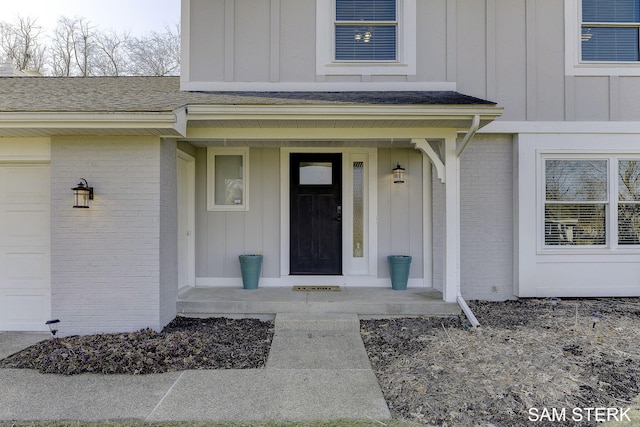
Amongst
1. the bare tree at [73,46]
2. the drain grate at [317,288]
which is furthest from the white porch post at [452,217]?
the bare tree at [73,46]

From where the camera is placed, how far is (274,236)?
242 inches

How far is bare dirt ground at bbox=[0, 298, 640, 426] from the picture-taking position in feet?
9.64

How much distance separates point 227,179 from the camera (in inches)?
245

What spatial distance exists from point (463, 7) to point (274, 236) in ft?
14.6

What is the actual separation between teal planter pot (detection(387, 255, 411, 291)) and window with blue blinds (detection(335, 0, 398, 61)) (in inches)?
118

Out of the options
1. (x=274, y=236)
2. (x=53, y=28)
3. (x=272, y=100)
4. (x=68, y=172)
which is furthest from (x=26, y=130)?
(x=53, y=28)

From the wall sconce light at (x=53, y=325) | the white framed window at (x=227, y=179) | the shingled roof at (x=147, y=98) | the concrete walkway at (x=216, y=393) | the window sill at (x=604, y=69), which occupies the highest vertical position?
the window sill at (x=604, y=69)

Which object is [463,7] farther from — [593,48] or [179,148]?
[179,148]

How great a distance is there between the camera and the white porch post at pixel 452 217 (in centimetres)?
511

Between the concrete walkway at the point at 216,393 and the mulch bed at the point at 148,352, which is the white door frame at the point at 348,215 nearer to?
the mulch bed at the point at 148,352

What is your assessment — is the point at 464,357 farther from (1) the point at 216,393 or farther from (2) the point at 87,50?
(2) the point at 87,50

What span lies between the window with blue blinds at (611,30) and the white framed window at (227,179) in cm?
547

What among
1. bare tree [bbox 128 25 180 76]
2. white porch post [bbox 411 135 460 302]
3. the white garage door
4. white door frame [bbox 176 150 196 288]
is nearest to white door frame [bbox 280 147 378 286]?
white porch post [bbox 411 135 460 302]

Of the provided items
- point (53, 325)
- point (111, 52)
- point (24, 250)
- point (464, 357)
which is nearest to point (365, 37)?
point (464, 357)
